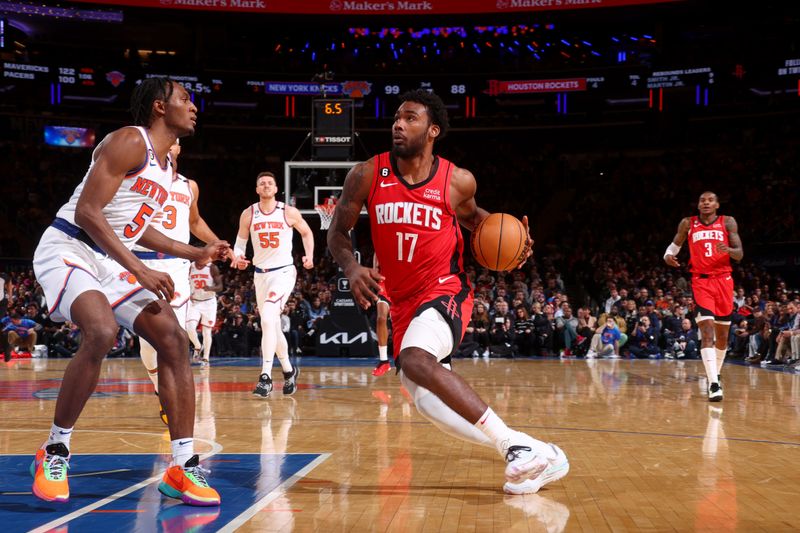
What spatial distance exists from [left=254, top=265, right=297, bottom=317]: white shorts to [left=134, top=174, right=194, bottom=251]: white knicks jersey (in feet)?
7.11

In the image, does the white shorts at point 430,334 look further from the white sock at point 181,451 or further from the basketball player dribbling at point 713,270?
the basketball player dribbling at point 713,270

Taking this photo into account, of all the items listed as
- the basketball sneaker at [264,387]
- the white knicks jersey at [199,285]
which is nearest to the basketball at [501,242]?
the basketball sneaker at [264,387]

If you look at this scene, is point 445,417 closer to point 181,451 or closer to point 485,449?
point 181,451

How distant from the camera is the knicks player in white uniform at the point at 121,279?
405 centimetres

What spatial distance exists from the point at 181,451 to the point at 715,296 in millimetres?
7074

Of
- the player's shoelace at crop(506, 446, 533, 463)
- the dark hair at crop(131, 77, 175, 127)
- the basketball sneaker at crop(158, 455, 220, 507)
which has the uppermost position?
the dark hair at crop(131, 77, 175, 127)

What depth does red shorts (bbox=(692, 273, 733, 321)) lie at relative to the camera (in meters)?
9.43

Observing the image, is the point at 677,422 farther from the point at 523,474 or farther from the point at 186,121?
the point at 186,121

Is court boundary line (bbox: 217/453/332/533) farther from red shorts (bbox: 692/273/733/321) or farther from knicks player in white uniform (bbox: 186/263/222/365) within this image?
knicks player in white uniform (bbox: 186/263/222/365)

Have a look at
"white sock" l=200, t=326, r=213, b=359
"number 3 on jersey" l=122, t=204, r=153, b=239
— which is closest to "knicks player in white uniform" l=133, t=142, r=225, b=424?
"number 3 on jersey" l=122, t=204, r=153, b=239

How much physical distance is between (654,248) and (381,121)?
11.1 metres

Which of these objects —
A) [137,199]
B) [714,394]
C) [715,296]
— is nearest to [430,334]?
[137,199]

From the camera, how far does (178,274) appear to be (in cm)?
747

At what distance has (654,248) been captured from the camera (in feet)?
86.1
